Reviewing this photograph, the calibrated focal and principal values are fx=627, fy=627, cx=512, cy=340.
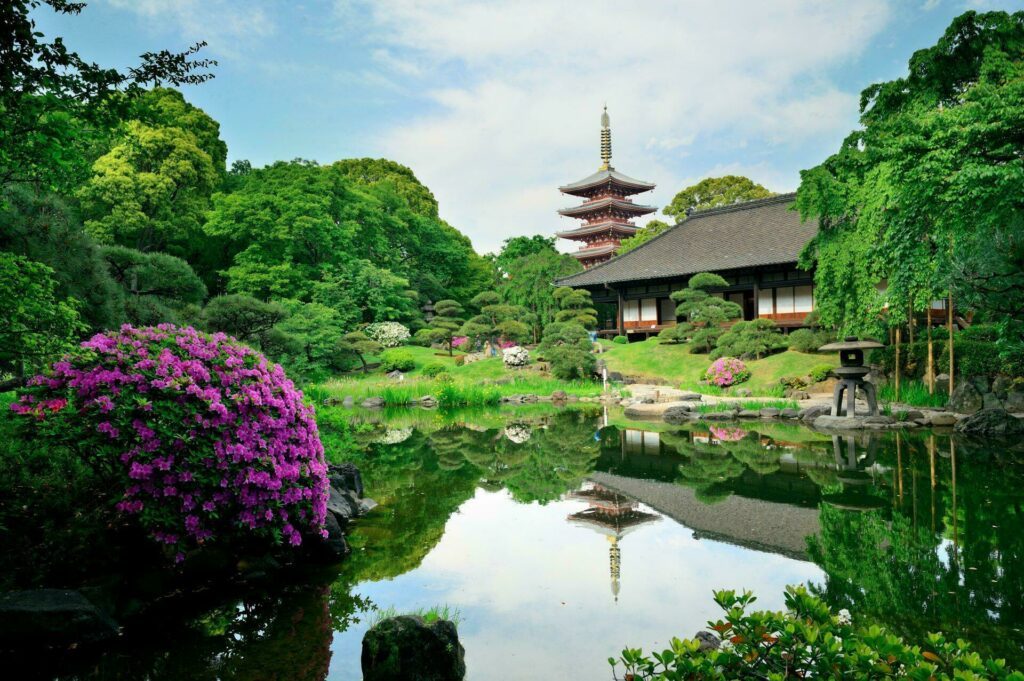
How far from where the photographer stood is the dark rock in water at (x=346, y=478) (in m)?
6.53

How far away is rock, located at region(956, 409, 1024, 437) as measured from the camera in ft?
33.8

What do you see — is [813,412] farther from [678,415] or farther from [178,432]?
[178,432]

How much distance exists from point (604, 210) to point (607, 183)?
5.74 feet

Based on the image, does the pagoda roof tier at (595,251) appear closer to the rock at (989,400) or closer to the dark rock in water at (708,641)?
the rock at (989,400)

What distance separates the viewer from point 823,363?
17172mm

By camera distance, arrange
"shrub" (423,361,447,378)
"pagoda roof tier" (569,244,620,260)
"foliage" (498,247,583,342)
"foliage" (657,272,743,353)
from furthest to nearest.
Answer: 1. "pagoda roof tier" (569,244,620,260)
2. "foliage" (498,247,583,342)
3. "shrub" (423,361,447,378)
4. "foliage" (657,272,743,353)

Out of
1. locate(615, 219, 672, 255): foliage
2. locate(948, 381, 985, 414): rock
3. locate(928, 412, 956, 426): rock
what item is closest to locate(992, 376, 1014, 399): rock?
locate(948, 381, 985, 414): rock

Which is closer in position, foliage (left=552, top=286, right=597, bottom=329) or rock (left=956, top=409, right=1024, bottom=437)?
rock (left=956, top=409, right=1024, bottom=437)

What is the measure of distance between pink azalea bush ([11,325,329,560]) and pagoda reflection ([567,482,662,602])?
2.41 metres

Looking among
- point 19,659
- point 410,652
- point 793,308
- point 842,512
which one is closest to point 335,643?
point 410,652

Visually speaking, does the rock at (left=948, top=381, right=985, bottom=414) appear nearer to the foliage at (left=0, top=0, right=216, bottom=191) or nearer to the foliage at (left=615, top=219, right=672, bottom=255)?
the foliage at (left=0, top=0, right=216, bottom=191)

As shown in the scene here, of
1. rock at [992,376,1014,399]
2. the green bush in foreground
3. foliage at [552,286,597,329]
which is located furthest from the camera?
foliage at [552,286,597,329]

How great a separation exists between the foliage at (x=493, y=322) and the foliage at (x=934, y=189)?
36.4 feet

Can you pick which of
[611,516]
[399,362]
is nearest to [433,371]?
[399,362]
